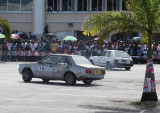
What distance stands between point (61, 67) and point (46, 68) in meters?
0.82

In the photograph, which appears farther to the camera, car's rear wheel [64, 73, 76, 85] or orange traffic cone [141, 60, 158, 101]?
car's rear wheel [64, 73, 76, 85]

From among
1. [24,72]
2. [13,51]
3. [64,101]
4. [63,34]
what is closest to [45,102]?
[64,101]

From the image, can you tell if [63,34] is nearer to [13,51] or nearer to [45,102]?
[13,51]

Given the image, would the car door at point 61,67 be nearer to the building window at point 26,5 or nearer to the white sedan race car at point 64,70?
the white sedan race car at point 64,70

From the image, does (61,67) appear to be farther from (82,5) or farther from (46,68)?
(82,5)

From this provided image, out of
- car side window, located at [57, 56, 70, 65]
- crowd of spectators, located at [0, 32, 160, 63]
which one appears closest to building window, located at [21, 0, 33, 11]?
crowd of spectators, located at [0, 32, 160, 63]

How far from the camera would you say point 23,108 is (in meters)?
14.4

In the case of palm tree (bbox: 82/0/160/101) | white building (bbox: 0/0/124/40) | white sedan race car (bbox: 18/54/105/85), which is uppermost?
white building (bbox: 0/0/124/40)

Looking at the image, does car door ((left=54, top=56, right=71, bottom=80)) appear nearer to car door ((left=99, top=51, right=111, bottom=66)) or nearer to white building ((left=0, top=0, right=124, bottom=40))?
car door ((left=99, top=51, right=111, bottom=66))

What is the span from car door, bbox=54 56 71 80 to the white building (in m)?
33.0

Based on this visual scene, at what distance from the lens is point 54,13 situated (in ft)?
185

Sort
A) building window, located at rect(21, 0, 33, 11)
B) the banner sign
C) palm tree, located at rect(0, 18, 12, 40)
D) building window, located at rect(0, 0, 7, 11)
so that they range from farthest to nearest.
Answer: building window, located at rect(0, 0, 7, 11) → building window, located at rect(21, 0, 33, 11) → palm tree, located at rect(0, 18, 12, 40) → the banner sign

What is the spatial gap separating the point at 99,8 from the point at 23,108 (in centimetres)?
4285

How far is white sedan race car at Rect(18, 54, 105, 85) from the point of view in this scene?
22016 mm
